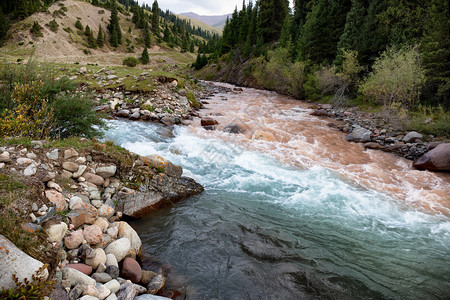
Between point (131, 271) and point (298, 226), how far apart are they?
4.78m

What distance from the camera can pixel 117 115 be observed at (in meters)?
16.4

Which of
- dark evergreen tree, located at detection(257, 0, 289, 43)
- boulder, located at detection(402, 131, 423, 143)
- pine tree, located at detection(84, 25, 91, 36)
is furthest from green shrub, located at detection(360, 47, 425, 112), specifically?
pine tree, located at detection(84, 25, 91, 36)

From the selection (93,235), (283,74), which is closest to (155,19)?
(283,74)

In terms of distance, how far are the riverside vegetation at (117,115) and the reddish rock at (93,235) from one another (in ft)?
0.07

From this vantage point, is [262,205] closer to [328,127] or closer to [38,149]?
[38,149]

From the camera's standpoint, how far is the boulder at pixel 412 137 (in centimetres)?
1546

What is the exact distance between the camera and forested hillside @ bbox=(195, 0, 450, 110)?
63.3 feet

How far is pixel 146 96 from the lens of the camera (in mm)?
18703

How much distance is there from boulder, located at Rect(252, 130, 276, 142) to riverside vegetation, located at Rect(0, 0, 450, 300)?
338 cm

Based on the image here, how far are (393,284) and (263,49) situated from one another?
58.1 meters

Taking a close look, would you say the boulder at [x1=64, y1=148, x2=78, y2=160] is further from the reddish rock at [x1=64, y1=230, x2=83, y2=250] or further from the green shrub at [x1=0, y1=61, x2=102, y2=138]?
the reddish rock at [x1=64, y1=230, x2=83, y2=250]

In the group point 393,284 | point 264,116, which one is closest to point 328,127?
point 264,116

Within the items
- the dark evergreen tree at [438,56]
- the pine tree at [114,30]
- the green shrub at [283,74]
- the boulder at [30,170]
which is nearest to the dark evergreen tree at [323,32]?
the green shrub at [283,74]

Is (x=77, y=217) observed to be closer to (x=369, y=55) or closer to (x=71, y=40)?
(x=369, y=55)
